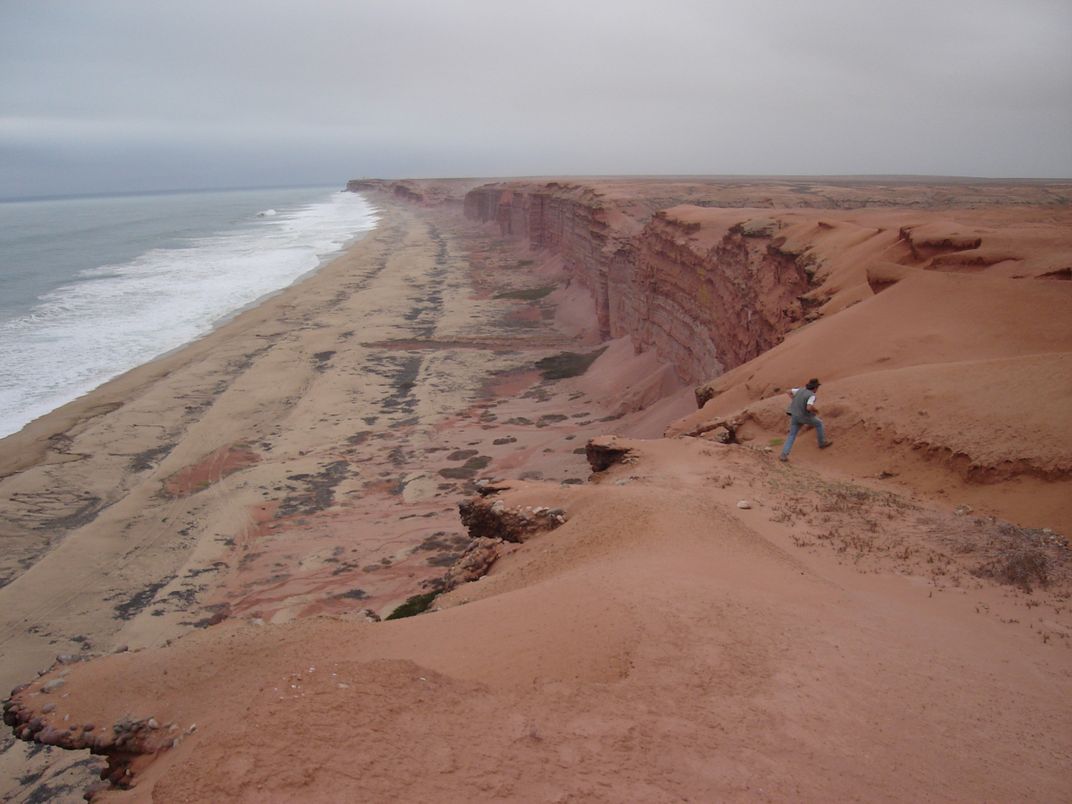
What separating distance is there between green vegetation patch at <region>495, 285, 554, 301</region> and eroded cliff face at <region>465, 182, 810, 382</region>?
→ 12.7ft

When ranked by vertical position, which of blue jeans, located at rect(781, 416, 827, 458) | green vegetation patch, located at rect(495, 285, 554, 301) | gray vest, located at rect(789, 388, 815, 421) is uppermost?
gray vest, located at rect(789, 388, 815, 421)

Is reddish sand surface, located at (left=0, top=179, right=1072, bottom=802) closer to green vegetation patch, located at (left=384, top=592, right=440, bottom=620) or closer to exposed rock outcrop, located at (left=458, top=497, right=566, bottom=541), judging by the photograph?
exposed rock outcrop, located at (left=458, top=497, right=566, bottom=541)

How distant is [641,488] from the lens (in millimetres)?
8297

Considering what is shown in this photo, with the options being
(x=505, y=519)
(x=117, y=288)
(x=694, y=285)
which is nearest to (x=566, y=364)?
(x=694, y=285)

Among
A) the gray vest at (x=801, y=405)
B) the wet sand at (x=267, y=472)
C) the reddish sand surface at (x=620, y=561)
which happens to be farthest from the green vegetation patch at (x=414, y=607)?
the gray vest at (x=801, y=405)

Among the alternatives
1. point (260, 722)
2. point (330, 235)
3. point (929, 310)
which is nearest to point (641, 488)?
point (260, 722)

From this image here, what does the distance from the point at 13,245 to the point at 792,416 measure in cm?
7118

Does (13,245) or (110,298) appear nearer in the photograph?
(110,298)

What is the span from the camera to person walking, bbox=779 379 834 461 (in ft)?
32.2

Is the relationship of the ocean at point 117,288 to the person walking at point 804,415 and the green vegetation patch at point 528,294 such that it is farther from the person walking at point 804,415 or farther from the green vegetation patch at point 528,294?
the person walking at point 804,415

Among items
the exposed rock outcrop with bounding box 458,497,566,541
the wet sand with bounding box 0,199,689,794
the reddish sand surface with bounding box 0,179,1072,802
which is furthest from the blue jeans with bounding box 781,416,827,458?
the wet sand with bounding box 0,199,689,794

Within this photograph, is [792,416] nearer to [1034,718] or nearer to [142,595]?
[1034,718]

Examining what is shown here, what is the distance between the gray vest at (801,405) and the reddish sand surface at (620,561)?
0.48 m

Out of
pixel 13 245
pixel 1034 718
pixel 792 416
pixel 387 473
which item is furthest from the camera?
pixel 13 245
